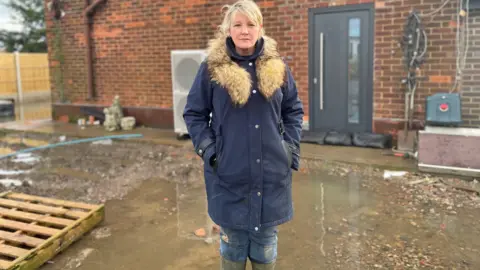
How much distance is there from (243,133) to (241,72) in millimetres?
324

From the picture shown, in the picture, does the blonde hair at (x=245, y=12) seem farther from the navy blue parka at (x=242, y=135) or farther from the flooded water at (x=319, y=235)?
the flooded water at (x=319, y=235)

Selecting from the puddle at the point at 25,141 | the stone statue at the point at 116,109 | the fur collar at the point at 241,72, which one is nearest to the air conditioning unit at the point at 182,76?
the stone statue at the point at 116,109

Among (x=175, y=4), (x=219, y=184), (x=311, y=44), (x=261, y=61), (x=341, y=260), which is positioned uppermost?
(x=175, y=4)

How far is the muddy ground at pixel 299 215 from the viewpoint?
346 cm

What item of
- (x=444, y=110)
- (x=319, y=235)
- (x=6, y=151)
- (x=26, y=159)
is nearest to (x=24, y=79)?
(x=6, y=151)

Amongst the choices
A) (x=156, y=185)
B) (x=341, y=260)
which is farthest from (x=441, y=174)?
(x=156, y=185)

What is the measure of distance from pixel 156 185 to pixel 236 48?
336cm

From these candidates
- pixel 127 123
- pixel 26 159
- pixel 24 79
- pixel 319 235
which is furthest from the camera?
pixel 24 79

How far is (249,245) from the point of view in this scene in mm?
2553

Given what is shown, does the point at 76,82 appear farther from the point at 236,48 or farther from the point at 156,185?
the point at 236,48

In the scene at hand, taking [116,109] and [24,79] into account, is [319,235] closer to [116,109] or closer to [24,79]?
[116,109]

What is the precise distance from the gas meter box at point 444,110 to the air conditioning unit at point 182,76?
12.6 ft

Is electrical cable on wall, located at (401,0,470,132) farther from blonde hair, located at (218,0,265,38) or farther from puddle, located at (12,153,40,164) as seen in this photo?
puddle, located at (12,153,40,164)

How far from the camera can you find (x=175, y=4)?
878 cm
